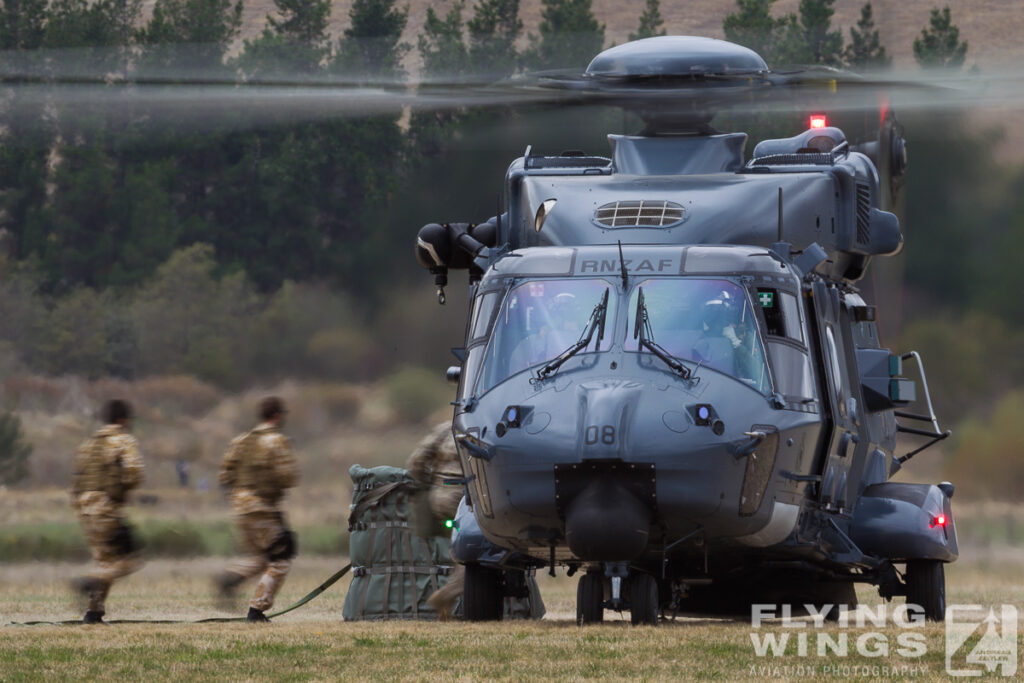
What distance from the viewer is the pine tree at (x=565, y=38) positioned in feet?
61.1

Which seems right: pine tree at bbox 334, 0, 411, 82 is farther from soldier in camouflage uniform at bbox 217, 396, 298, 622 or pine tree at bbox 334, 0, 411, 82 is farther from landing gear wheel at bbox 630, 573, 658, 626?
landing gear wheel at bbox 630, 573, 658, 626

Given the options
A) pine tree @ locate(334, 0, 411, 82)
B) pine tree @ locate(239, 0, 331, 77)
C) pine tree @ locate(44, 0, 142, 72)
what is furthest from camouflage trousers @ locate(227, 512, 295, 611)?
pine tree @ locate(44, 0, 142, 72)

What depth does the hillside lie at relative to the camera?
30.8 m

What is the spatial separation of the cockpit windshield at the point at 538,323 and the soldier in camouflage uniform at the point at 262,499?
2067mm

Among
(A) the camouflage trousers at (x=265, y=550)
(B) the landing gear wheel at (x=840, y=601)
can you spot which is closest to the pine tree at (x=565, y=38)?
(A) the camouflage trousers at (x=265, y=550)

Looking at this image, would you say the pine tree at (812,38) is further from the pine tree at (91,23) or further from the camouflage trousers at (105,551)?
the camouflage trousers at (105,551)

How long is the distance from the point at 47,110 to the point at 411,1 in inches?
256

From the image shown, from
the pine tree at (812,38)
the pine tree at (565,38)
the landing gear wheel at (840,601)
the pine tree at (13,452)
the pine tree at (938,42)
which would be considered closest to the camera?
the landing gear wheel at (840,601)

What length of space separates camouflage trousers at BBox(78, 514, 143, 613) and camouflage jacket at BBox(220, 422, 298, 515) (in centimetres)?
83

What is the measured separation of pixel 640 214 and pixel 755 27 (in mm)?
18750

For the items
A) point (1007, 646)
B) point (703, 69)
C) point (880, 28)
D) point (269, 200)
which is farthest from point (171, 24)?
point (1007, 646)

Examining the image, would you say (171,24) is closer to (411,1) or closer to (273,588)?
(411,1)

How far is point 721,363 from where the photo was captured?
1273cm

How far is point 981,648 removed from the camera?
36.4 feet
